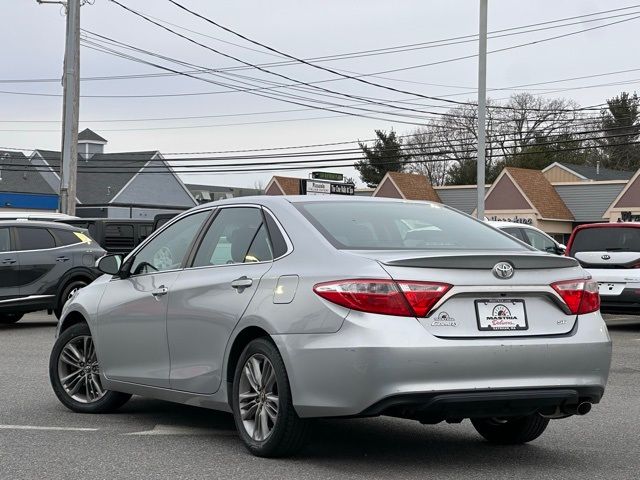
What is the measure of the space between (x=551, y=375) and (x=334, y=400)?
3.96ft

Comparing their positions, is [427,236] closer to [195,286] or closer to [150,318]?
[195,286]

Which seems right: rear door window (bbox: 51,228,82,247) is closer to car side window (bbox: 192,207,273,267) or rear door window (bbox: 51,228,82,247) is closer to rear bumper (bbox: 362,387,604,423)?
car side window (bbox: 192,207,273,267)

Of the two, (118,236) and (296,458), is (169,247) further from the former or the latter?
(118,236)

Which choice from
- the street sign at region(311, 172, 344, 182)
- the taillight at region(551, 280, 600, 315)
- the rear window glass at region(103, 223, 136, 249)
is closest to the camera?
the taillight at region(551, 280, 600, 315)

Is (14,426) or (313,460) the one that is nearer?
(313,460)

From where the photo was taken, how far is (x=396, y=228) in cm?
713

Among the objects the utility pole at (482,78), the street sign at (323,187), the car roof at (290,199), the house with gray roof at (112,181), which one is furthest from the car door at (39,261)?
the house with gray roof at (112,181)

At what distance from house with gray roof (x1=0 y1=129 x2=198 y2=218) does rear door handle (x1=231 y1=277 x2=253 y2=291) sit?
61.2m

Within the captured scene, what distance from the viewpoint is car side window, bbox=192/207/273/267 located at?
7172 mm

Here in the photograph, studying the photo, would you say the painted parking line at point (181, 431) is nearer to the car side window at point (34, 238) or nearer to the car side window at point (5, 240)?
the car side window at point (5, 240)

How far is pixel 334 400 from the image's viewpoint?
244 inches

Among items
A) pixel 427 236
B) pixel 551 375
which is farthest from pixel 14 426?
pixel 551 375

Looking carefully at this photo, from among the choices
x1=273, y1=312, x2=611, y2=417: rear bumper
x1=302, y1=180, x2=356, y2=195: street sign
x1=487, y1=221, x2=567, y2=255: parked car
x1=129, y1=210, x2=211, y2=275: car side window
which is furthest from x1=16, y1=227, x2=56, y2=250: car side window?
x1=302, y1=180, x2=356, y2=195: street sign

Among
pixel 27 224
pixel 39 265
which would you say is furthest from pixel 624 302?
pixel 27 224
